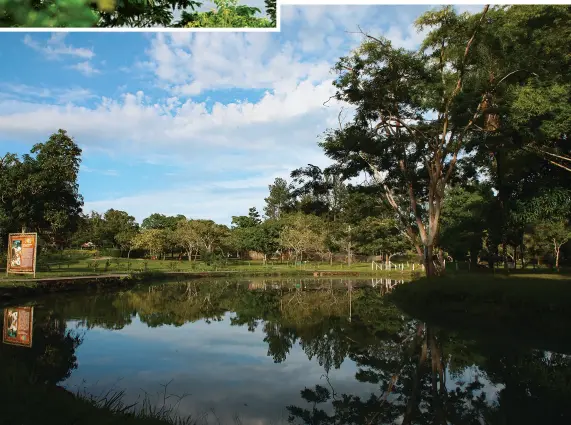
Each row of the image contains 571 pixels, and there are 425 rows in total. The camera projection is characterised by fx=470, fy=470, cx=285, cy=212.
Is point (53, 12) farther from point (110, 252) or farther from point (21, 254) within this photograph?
point (110, 252)

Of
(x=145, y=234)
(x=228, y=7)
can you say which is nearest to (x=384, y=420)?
(x=228, y=7)

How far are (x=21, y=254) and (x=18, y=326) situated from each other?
8.97 meters

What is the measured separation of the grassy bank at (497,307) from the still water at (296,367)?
2.19ft

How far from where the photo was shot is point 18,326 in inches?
423

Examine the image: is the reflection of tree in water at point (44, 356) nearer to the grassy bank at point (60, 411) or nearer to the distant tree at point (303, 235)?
the grassy bank at point (60, 411)

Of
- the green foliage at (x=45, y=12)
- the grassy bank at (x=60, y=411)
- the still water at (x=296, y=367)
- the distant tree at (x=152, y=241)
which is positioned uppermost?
the green foliage at (x=45, y=12)

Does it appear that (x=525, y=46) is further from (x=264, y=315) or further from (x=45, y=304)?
(x=45, y=304)

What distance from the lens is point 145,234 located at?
4444cm

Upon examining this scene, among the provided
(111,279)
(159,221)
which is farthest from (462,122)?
(159,221)

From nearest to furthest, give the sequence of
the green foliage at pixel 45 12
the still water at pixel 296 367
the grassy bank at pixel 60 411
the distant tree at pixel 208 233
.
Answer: the green foliage at pixel 45 12 → the grassy bank at pixel 60 411 → the still water at pixel 296 367 → the distant tree at pixel 208 233

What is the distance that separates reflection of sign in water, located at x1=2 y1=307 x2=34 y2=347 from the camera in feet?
30.1

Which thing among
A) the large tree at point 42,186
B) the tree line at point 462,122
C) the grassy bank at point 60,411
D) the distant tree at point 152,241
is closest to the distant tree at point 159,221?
the distant tree at point 152,241

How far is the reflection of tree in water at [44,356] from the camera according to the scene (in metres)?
6.14

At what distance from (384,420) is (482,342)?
5.01 m
